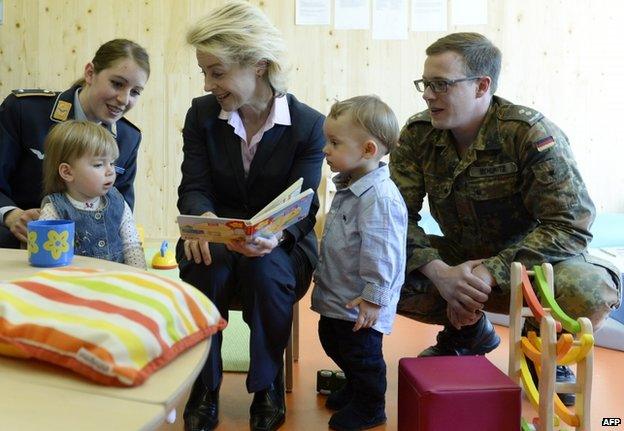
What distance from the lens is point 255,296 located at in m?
1.65

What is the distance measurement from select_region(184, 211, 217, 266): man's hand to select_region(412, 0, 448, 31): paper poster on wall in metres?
2.50

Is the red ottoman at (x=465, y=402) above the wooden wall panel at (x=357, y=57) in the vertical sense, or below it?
below

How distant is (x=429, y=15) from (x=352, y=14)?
17.0 inches

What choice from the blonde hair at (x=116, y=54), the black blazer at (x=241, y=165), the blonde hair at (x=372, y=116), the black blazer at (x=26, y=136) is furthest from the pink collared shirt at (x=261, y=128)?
the black blazer at (x=26, y=136)

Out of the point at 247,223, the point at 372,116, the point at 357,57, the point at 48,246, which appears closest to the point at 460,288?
the point at 372,116

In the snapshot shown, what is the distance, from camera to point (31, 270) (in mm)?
1247

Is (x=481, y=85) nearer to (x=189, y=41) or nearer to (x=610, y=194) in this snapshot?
(x=189, y=41)

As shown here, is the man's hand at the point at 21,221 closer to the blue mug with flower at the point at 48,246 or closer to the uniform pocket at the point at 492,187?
the blue mug with flower at the point at 48,246

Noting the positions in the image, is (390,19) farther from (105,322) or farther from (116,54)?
(105,322)

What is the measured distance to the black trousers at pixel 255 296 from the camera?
64.6 inches

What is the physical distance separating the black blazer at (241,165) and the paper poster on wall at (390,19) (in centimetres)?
202

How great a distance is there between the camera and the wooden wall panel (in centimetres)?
377

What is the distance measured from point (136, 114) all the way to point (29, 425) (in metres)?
3.44

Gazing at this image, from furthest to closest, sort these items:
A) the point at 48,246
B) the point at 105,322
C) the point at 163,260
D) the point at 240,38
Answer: the point at 163,260
the point at 240,38
the point at 48,246
the point at 105,322
